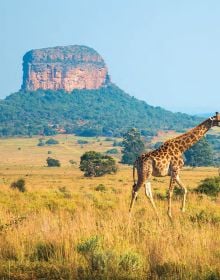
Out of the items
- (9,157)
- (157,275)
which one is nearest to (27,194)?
(157,275)

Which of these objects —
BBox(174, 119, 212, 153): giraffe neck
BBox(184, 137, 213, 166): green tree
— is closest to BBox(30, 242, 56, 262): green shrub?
BBox(174, 119, 212, 153): giraffe neck

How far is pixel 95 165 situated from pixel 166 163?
5229 centimetres

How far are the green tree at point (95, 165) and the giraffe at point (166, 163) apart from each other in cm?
5017

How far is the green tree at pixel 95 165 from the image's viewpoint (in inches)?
2522

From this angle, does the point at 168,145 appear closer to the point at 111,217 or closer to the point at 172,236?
the point at 111,217

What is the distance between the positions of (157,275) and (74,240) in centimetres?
189

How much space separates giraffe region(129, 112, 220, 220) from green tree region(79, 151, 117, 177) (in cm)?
5017

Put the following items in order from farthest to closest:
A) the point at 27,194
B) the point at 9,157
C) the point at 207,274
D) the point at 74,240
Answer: the point at 9,157
the point at 27,194
the point at 74,240
the point at 207,274

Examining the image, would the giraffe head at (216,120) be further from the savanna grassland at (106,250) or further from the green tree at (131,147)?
the green tree at (131,147)

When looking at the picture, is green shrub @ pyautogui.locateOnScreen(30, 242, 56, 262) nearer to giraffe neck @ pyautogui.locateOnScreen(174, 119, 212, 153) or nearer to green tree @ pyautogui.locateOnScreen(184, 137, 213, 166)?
giraffe neck @ pyautogui.locateOnScreen(174, 119, 212, 153)

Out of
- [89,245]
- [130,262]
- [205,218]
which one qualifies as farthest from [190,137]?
[130,262]

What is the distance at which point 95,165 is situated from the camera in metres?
64.8

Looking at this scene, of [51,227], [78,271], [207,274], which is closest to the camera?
[207,274]

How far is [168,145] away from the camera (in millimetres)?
13102
